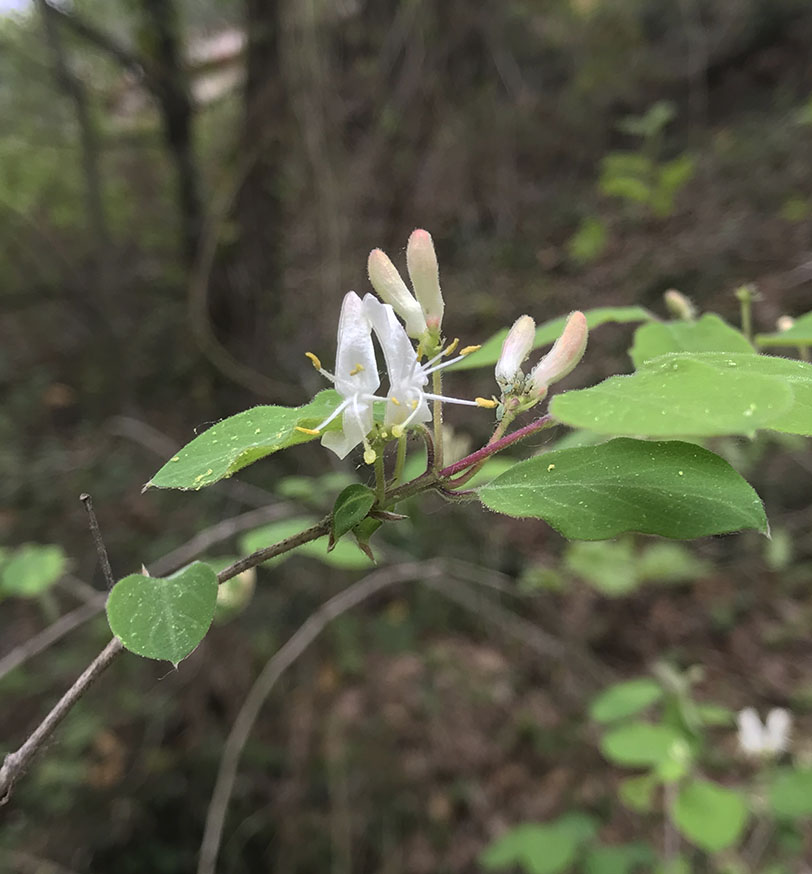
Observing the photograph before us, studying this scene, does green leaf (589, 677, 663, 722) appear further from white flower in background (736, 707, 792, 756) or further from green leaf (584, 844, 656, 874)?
green leaf (584, 844, 656, 874)

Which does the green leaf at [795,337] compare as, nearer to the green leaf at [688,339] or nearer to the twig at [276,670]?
the green leaf at [688,339]

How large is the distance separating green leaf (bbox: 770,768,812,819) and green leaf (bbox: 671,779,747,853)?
12cm

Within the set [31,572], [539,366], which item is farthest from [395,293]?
[31,572]

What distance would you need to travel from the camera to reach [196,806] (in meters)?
2.20

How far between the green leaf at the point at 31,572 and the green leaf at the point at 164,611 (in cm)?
89

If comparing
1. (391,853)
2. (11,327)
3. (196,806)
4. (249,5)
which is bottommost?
(391,853)

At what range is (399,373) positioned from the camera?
0.48m

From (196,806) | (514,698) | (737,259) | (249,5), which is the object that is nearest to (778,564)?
(514,698)

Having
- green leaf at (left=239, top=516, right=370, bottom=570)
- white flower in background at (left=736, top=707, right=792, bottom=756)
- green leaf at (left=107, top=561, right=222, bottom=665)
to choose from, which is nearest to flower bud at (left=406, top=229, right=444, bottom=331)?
green leaf at (left=107, top=561, right=222, bottom=665)

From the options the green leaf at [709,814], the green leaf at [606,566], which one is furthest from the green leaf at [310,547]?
the green leaf at [606,566]

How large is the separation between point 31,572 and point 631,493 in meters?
1.19

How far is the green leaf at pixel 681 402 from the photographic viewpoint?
0.97ft

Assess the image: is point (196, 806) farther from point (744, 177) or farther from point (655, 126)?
point (744, 177)

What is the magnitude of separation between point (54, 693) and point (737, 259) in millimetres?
3840
